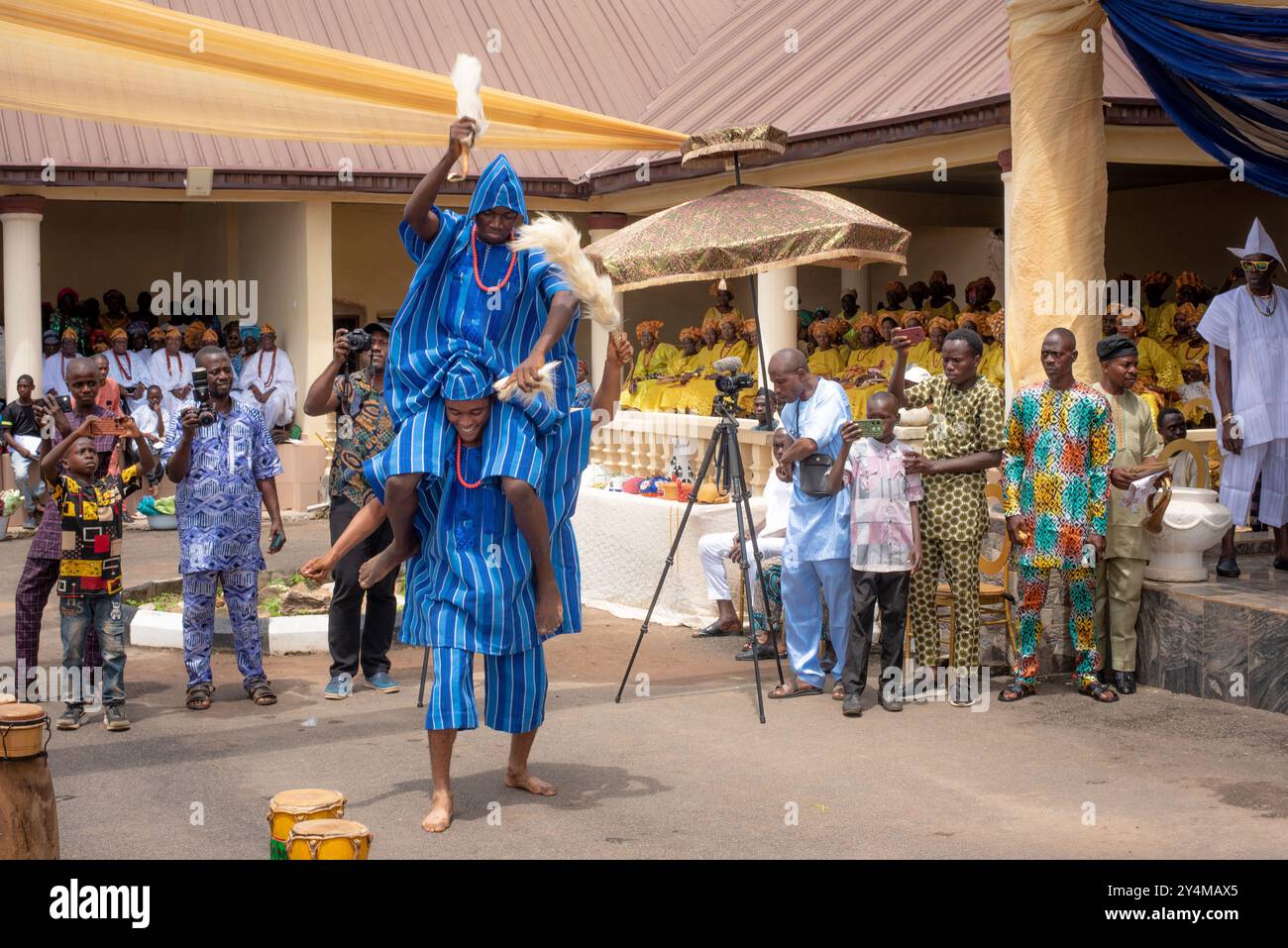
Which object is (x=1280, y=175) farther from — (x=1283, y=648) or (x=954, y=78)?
(x=954, y=78)

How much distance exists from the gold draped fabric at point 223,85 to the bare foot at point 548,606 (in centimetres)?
259

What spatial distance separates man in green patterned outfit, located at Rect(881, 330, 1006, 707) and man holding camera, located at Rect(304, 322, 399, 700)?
2.72 m

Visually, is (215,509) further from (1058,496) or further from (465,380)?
(1058,496)

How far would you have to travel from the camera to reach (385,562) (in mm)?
6219

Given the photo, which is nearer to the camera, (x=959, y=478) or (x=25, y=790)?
(x=25, y=790)

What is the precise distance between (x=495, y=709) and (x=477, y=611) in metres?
0.47

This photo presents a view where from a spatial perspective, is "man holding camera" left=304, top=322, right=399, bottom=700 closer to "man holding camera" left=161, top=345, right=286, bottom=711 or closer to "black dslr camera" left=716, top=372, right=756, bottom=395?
"man holding camera" left=161, top=345, right=286, bottom=711

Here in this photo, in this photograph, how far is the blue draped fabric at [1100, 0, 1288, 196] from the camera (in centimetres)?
772

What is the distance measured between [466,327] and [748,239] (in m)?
2.62

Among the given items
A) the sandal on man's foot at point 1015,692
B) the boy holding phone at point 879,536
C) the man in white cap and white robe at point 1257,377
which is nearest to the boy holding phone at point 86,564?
the boy holding phone at point 879,536

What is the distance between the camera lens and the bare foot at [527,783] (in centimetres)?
629

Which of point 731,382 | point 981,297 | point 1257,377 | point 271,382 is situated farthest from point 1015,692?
point 271,382

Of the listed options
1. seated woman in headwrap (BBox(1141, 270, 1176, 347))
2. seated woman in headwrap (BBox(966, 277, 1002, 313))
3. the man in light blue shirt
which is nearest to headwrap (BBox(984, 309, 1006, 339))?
seated woman in headwrap (BBox(966, 277, 1002, 313))

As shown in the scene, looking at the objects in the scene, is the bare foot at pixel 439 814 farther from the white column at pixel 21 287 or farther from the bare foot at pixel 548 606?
the white column at pixel 21 287
